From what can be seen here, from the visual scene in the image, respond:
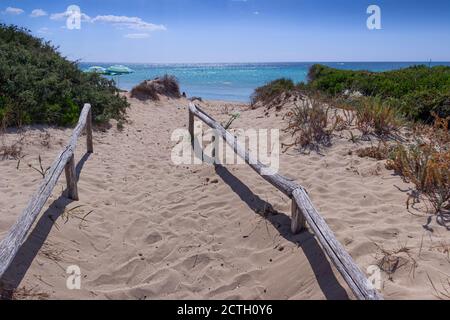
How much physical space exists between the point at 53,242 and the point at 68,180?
4.15 feet

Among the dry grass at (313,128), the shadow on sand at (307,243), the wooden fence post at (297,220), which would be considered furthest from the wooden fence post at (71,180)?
the dry grass at (313,128)

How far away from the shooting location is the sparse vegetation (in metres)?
14.7

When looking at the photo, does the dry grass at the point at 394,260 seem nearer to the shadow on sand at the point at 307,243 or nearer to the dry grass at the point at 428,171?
the shadow on sand at the point at 307,243

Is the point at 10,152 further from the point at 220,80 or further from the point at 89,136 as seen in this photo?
the point at 220,80

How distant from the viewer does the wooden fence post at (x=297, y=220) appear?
4.21 metres

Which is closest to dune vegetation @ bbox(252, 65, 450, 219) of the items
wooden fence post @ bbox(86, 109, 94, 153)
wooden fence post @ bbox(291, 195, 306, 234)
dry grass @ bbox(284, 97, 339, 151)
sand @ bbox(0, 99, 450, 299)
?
dry grass @ bbox(284, 97, 339, 151)

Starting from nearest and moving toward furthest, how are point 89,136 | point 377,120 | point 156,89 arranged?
point 377,120, point 89,136, point 156,89

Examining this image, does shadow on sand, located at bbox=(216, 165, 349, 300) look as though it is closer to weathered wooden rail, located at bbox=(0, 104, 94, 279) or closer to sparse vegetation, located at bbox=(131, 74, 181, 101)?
weathered wooden rail, located at bbox=(0, 104, 94, 279)

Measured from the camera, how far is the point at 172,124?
11289 mm

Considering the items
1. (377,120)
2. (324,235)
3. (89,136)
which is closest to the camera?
(324,235)

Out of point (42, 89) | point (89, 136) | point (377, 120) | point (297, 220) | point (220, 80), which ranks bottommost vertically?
point (297, 220)

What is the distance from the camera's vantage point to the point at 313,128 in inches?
291

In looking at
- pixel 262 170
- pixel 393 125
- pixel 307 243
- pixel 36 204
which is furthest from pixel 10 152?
pixel 393 125

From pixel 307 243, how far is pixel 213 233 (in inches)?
46.6
